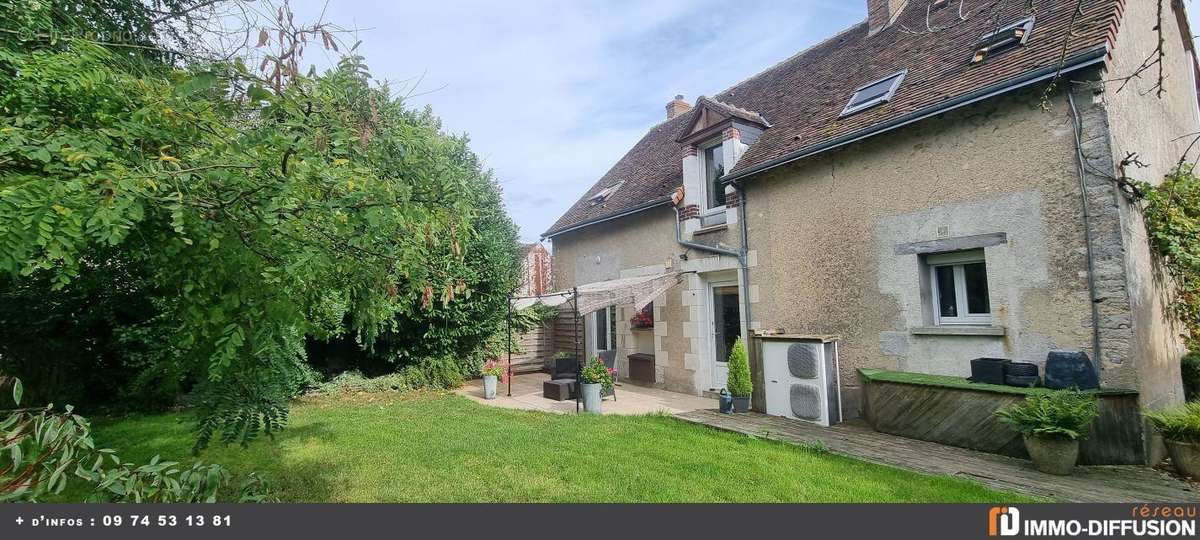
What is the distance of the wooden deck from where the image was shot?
190 inches

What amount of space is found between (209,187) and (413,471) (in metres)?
4.02

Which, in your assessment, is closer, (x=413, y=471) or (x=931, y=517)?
(x=931, y=517)

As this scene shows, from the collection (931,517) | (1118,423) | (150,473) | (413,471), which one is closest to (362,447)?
(413,471)

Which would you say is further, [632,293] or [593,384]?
[632,293]

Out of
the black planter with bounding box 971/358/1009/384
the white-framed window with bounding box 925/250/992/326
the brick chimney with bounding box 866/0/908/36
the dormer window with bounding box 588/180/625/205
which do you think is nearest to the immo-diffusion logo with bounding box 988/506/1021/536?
the black planter with bounding box 971/358/1009/384

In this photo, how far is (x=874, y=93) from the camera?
350 inches

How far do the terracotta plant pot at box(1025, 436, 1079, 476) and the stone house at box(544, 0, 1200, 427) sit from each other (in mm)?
1286

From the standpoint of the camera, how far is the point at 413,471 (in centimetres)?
585

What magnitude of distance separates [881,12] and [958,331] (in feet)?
25.5

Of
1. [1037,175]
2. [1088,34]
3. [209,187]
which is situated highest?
[1088,34]

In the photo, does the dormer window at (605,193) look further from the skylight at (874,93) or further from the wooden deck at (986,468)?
the wooden deck at (986,468)

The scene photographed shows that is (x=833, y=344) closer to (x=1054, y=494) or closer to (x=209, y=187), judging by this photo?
(x=1054, y=494)

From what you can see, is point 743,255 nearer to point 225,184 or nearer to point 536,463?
point 536,463

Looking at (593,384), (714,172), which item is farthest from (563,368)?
(714,172)
